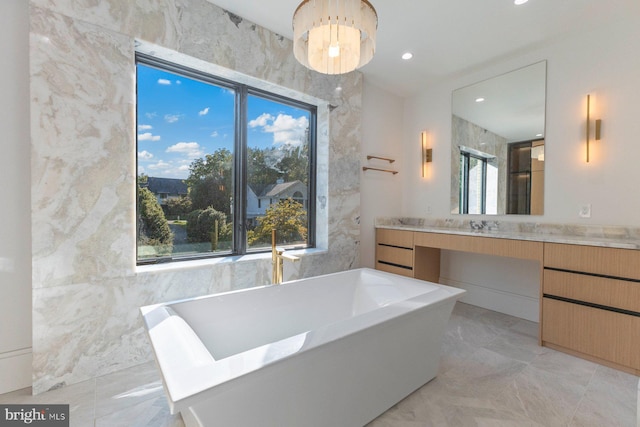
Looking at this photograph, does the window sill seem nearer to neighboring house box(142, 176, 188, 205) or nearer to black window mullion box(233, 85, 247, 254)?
black window mullion box(233, 85, 247, 254)

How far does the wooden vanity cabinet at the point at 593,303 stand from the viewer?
6.30 feet

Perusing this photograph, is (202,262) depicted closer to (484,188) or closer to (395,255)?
(395,255)

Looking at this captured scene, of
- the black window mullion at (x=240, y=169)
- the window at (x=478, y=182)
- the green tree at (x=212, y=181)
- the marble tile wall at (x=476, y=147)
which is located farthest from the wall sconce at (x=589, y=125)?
the green tree at (x=212, y=181)

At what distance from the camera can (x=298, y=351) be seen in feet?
3.54

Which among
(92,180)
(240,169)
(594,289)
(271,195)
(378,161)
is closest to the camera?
(92,180)

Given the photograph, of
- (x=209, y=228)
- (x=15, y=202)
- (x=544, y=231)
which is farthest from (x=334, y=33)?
(x=544, y=231)

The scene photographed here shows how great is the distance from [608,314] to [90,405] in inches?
133

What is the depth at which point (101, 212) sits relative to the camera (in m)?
1.86

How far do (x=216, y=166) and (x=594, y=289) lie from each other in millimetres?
3134

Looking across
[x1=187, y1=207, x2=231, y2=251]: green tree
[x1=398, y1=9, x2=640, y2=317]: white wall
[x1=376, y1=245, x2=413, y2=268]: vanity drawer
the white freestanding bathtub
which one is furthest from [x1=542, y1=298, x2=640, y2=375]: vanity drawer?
[x1=187, y1=207, x2=231, y2=251]: green tree

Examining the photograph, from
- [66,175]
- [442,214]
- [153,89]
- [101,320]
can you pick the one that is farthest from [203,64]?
[442,214]

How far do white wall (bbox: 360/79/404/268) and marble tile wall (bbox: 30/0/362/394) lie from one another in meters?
1.84

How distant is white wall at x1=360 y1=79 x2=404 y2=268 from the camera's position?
11.5 feet

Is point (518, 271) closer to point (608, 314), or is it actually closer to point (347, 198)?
point (608, 314)
